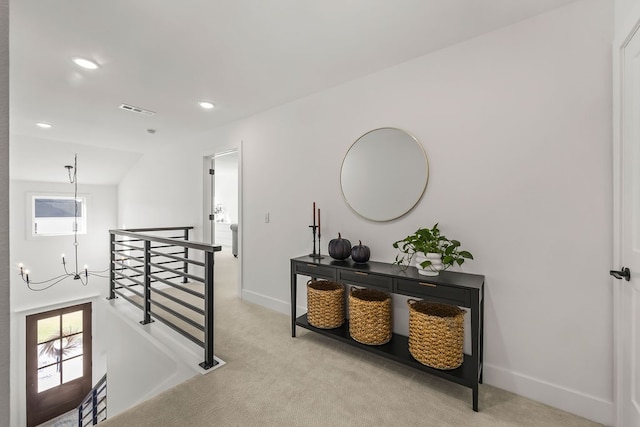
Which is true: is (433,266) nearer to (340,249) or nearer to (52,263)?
(340,249)

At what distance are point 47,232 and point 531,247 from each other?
7744 millimetres

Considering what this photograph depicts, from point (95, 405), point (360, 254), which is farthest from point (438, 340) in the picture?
point (95, 405)

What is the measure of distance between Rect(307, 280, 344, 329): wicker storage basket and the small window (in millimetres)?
5917

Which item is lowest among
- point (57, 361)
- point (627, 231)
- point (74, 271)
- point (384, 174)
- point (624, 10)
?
point (57, 361)

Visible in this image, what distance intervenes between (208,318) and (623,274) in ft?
8.07

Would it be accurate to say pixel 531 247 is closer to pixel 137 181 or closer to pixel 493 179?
pixel 493 179

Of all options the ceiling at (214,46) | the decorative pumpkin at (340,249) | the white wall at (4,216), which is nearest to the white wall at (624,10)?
the ceiling at (214,46)

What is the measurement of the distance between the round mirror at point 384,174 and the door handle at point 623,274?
1115 mm

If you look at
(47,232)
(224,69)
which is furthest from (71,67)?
(47,232)

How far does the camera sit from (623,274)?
137 centimetres

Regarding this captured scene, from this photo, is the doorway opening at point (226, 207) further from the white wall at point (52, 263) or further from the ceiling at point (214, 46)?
the ceiling at point (214, 46)

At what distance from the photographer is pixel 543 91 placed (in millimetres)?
1693

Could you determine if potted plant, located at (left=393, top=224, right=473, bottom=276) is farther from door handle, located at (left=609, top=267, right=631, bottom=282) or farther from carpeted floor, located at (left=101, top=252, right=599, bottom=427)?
carpeted floor, located at (left=101, top=252, right=599, bottom=427)

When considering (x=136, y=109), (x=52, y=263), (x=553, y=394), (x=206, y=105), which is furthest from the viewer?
(x=52, y=263)
